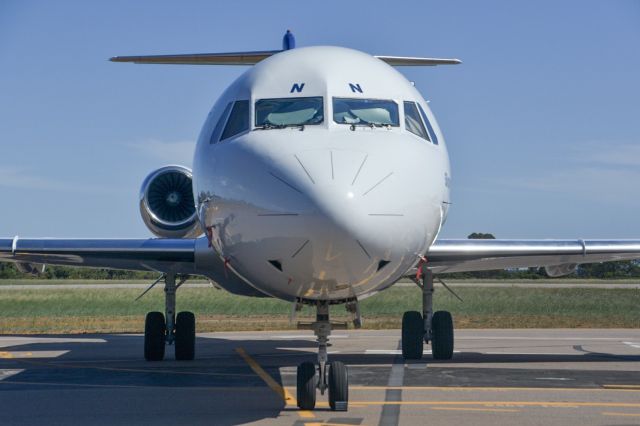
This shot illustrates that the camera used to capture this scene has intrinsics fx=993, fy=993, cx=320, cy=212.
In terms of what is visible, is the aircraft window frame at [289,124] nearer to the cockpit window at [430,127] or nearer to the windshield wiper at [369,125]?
the windshield wiper at [369,125]

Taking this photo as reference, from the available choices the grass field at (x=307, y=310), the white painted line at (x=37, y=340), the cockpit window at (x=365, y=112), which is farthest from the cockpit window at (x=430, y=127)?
the grass field at (x=307, y=310)

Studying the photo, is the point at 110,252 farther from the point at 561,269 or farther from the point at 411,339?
the point at 561,269

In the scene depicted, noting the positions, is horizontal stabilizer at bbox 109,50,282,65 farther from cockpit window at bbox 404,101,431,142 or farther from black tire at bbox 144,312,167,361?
cockpit window at bbox 404,101,431,142

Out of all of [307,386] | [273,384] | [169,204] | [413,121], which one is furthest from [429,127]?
[169,204]

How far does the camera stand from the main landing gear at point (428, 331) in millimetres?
16656

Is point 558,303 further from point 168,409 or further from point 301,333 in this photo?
point 168,409

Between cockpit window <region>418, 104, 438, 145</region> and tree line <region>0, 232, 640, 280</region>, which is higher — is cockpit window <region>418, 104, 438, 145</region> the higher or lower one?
the higher one

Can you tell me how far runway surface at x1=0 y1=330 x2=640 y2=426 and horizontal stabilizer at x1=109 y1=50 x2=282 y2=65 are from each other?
205 inches

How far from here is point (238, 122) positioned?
10695 millimetres

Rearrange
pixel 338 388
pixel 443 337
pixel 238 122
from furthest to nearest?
pixel 443 337 < pixel 238 122 < pixel 338 388

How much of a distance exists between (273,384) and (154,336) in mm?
4136

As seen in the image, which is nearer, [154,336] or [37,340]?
[154,336]

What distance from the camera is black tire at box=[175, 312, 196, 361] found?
16.8 m

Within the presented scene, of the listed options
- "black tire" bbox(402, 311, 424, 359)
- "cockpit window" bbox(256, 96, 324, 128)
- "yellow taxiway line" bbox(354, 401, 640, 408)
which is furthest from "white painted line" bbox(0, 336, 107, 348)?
"cockpit window" bbox(256, 96, 324, 128)
